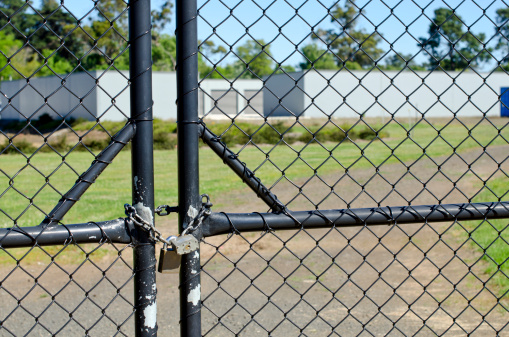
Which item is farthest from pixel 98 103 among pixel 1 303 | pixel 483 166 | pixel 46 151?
pixel 1 303

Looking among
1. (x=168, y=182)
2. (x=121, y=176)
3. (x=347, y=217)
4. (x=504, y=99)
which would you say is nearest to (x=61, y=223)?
(x=347, y=217)

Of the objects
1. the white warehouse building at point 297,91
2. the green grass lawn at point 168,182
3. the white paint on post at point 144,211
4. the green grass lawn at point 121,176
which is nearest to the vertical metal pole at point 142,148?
the white paint on post at point 144,211

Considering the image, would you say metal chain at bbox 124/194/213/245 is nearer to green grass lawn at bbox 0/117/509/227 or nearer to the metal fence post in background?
the metal fence post in background

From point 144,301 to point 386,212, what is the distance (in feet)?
3.02

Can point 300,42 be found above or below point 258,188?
above

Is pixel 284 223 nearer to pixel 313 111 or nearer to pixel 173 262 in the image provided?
pixel 173 262

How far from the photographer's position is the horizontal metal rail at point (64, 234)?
1710 mm

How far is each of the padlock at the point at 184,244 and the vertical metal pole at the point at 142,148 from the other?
9cm

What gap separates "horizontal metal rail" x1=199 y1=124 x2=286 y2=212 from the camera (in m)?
1.93

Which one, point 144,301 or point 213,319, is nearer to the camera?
point 144,301

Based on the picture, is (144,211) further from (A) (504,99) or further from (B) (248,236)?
(A) (504,99)

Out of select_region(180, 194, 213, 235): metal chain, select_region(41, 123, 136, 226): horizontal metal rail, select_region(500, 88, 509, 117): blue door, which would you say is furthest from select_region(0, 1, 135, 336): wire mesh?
select_region(500, 88, 509, 117): blue door

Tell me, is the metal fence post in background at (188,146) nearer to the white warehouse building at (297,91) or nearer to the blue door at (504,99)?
the blue door at (504,99)

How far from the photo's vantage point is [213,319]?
163 inches
